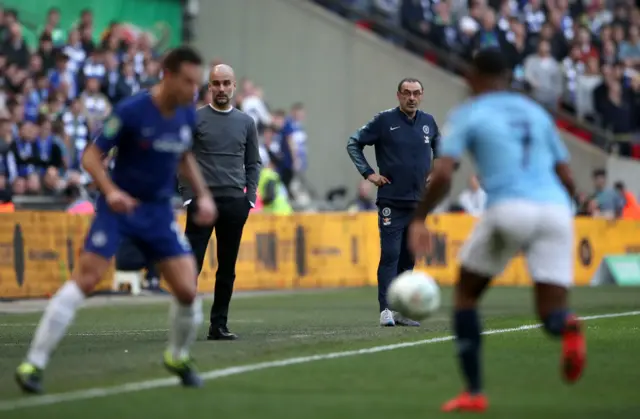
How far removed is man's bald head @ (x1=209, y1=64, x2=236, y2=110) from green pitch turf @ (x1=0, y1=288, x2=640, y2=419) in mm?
2150

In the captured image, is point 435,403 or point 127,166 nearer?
point 435,403

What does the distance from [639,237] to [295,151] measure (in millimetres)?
7204

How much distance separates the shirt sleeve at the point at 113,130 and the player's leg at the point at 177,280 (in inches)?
22.0

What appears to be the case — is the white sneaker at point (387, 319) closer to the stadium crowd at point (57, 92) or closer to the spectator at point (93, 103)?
the stadium crowd at point (57, 92)

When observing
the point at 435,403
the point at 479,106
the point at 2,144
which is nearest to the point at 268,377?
the point at 435,403

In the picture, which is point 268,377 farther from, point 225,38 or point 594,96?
point 594,96

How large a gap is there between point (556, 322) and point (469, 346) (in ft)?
2.06

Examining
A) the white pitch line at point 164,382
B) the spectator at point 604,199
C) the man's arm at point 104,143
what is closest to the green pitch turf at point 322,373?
the white pitch line at point 164,382

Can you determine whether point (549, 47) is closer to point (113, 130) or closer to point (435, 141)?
point (435, 141)

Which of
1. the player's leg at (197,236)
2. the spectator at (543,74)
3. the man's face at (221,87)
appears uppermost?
the spectator at (543,74)

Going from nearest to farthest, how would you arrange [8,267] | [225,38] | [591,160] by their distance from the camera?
1. [8,267]
2. [225,38]
3. [591,160]

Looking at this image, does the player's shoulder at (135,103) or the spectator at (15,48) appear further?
the spectator at (15,48)

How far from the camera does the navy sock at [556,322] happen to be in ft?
29.0

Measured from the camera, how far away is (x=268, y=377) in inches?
401
